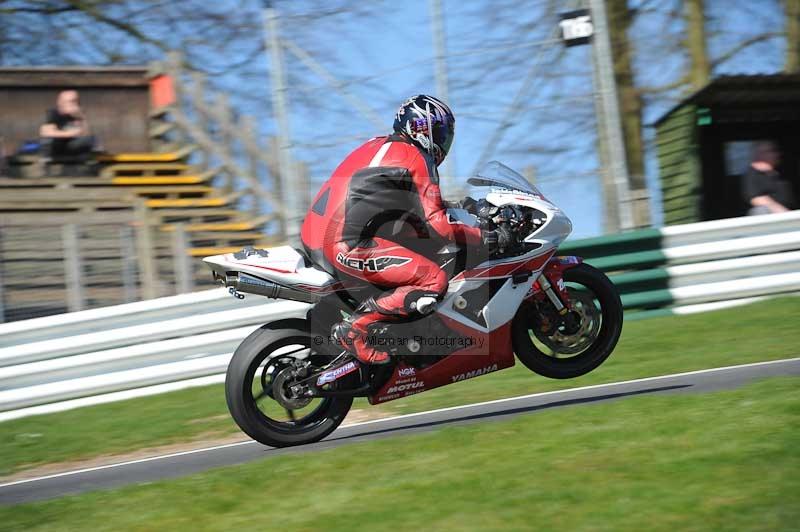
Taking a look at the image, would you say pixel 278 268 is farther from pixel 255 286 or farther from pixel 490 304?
pixel 490 304

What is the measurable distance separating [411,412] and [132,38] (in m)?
15.6

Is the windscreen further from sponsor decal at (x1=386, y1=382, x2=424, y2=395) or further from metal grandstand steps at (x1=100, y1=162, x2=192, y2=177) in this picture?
metal grandstand steps at (x1=100, y1=162, x2=192, y2=177)

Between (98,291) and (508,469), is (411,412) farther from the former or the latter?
(98,291)

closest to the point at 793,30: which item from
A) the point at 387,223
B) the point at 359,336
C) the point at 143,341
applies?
the point at 143,341

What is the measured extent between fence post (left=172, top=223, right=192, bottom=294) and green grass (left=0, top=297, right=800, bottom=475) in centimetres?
275

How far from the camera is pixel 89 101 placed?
17.2 m

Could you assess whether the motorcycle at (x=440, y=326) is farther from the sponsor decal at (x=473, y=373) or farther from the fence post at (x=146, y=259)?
the fence post at (x=146, y=259)

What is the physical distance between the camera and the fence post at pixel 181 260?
12297 mm

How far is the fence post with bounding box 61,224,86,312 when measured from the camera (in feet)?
38.7

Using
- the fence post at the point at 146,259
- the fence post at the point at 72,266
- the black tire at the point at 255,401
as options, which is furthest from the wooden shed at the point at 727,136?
the black tire at the point at 255,401

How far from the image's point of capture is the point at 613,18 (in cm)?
1708

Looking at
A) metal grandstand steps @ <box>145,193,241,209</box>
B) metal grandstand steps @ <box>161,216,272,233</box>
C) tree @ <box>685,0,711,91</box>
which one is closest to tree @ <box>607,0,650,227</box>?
tree @ <box>685,0,711,91</box>

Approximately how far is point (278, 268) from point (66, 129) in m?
9.92

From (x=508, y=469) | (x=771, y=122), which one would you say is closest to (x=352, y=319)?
(x=508, y=469)
